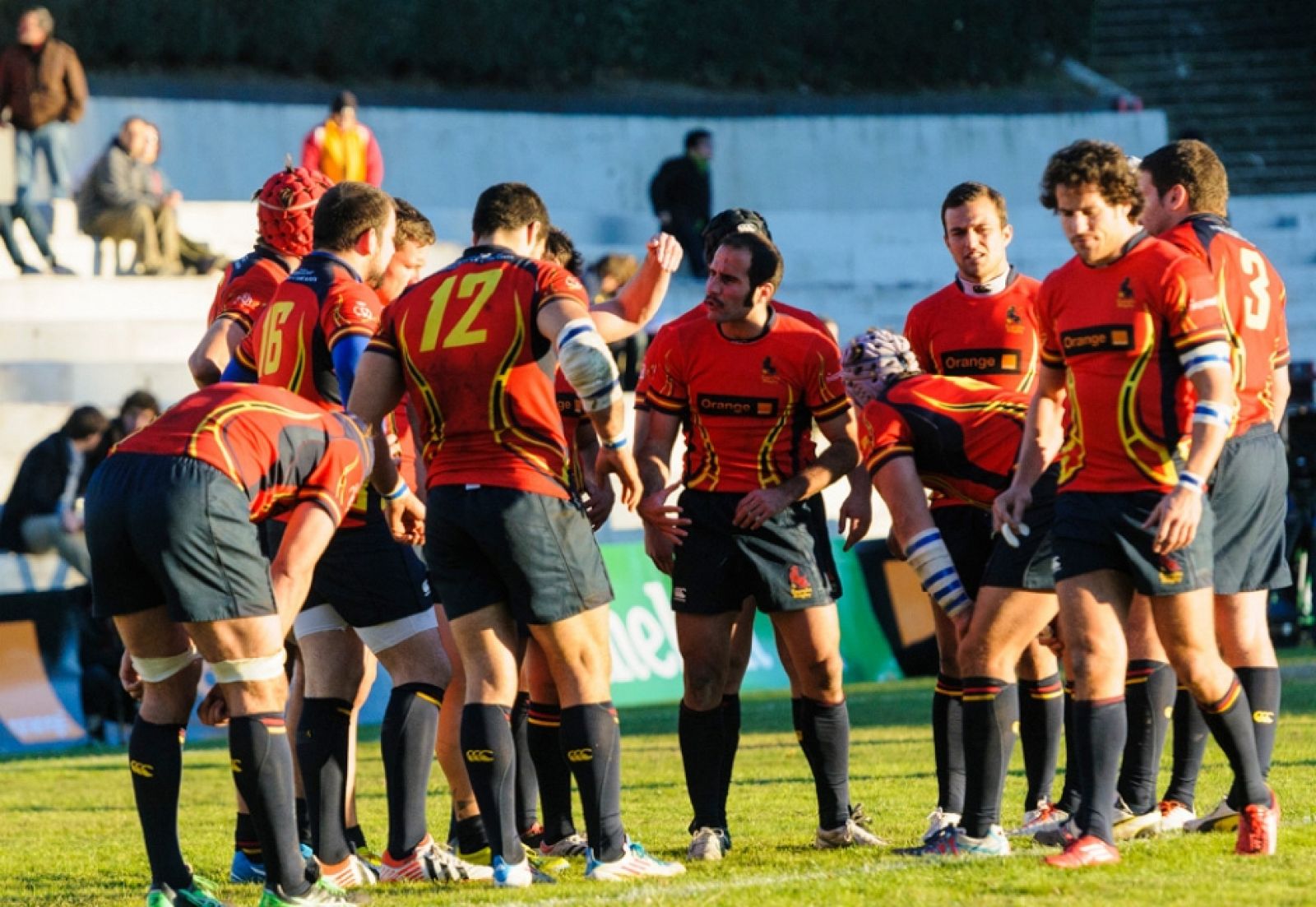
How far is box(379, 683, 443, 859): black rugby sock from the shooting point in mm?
7555

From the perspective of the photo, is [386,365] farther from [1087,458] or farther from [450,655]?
[1087,458]

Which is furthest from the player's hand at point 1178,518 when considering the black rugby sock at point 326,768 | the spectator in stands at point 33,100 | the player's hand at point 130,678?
the spectator in stands at point 33,100

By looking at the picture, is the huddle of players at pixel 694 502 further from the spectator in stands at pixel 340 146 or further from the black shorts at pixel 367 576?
the spectator in stands at pixel 340 146

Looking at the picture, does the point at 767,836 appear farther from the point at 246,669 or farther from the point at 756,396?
the point at 246,669

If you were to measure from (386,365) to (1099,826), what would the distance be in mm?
2888

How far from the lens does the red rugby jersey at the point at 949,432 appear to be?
307 inches

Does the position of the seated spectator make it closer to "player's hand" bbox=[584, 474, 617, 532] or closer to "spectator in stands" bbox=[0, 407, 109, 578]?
"spectator in stands" bbox=[0, 407, 109, 578]

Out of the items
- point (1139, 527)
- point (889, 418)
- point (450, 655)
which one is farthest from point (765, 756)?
point (1139, 527)

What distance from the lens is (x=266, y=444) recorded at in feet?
21.7

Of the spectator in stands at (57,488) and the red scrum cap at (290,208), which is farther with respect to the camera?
the spectator in stands at (57,488)

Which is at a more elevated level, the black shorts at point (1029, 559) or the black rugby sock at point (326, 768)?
the black shorts at point (1029, 559)

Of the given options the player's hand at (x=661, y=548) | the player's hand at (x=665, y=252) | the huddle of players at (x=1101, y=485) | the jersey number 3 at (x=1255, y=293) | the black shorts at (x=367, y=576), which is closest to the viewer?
the huddle of players at (x=1101, y=485)

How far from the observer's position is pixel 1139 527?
6859mm

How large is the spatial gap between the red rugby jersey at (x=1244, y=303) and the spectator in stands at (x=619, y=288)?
2878mm
